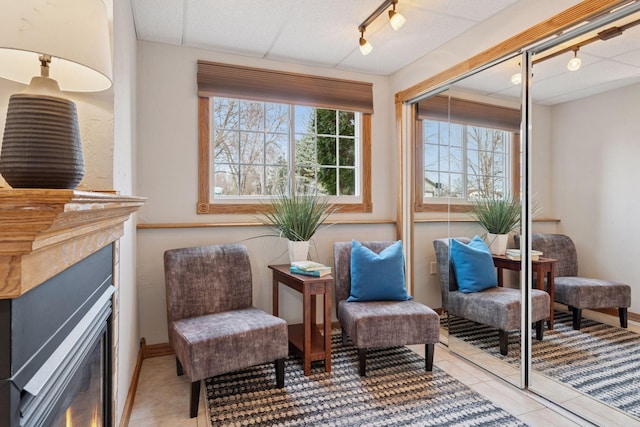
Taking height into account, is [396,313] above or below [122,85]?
below

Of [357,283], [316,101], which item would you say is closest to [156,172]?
[316,101]

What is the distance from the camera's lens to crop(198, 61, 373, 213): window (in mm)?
2975

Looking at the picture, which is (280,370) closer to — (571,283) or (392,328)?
(392,328)

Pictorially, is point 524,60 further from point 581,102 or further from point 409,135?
point 409,135

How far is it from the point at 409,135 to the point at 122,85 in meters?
2.38

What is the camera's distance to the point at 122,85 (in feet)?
5.83

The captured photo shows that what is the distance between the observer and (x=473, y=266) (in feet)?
8.88

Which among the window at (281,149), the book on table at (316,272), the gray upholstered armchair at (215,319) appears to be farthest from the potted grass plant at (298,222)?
the window at (281,149)

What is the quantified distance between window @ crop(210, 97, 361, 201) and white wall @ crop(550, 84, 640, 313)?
1.73 meters

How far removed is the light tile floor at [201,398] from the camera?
191 centimetres

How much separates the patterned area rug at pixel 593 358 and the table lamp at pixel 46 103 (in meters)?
2.45

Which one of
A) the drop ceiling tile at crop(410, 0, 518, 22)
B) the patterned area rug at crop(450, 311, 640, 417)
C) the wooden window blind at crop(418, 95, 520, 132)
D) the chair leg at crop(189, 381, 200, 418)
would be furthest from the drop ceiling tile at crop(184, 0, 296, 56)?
the patterned area rug at crop(450, 311, 640, 417)

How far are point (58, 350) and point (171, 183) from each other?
7.28 ft

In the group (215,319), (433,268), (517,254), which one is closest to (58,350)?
(215,319)
